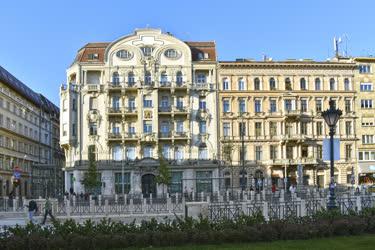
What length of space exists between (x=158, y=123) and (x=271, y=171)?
46.8 feet

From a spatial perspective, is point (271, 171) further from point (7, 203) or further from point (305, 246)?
point (305, 246)

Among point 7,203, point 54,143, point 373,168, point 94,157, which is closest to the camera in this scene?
point 7,203

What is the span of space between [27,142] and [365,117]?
46070 mm

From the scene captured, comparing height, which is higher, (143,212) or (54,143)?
(54,143)

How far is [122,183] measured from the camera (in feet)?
209

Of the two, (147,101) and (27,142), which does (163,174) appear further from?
(27,142)

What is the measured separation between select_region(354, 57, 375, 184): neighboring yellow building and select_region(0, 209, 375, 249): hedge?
54.2 m

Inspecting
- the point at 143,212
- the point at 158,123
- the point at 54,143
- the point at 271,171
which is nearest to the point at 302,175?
the point at 271,171

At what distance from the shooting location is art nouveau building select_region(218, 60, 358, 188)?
6606 centimetres

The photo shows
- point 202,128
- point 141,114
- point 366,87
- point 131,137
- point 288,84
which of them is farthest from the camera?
point 366,87

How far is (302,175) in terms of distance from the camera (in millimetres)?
64938

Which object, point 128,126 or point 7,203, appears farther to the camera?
point 128,126

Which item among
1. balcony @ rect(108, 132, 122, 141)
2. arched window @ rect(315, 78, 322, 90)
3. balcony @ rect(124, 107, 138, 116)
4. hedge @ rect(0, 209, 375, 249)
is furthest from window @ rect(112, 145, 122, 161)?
hedge @ rect(0, 209, 375, 249)

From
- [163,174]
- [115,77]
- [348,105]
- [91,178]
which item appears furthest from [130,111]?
[348,105]
